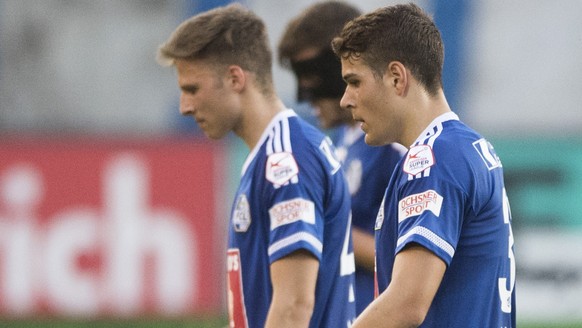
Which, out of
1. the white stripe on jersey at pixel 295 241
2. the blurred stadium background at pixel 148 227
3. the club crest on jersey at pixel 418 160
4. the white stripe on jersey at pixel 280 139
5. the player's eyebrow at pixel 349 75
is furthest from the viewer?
the blurred stadium background at pixel 148 227

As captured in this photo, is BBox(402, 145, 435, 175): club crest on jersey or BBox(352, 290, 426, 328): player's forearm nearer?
BBox(352, 290, 426, 328): player's forearm

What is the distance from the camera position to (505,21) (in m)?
13.4

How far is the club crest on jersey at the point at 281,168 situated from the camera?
3986 mm

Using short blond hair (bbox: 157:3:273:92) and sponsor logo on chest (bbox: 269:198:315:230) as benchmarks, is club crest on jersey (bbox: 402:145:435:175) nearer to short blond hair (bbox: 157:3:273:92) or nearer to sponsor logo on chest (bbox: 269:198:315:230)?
sponsor logo on chest (bbox: 269:198:315:230)

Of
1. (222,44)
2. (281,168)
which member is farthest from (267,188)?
(222,44)

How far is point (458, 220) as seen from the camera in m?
3.16

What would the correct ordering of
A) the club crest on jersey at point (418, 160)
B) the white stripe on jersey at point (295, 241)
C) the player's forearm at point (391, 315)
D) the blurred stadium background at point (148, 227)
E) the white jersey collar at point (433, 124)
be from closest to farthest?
the player's forearm at point (391, 315) < the club crest on jersey at point (418, 160) < the white jersey collar at point (433, 124) < the white stripe on jersey at point (295, 241) < the blurred stadium background at point (148, 227)

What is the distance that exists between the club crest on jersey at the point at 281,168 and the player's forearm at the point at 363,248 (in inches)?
28.6

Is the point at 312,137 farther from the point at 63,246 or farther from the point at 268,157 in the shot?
the point at 63,246

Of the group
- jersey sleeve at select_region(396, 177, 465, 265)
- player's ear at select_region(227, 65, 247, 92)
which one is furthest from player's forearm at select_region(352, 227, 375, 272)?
jersey sleeve at select_region(396, 177, 465, 265)

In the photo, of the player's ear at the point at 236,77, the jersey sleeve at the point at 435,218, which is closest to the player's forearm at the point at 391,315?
the jersey sleeve at the point at 435,218

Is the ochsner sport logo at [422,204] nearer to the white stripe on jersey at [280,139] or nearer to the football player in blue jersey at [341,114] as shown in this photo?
the white stripe on jersey at [280,139]

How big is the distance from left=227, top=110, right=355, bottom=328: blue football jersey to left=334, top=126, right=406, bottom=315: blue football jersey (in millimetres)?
490

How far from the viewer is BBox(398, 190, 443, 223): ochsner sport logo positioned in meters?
3.15
